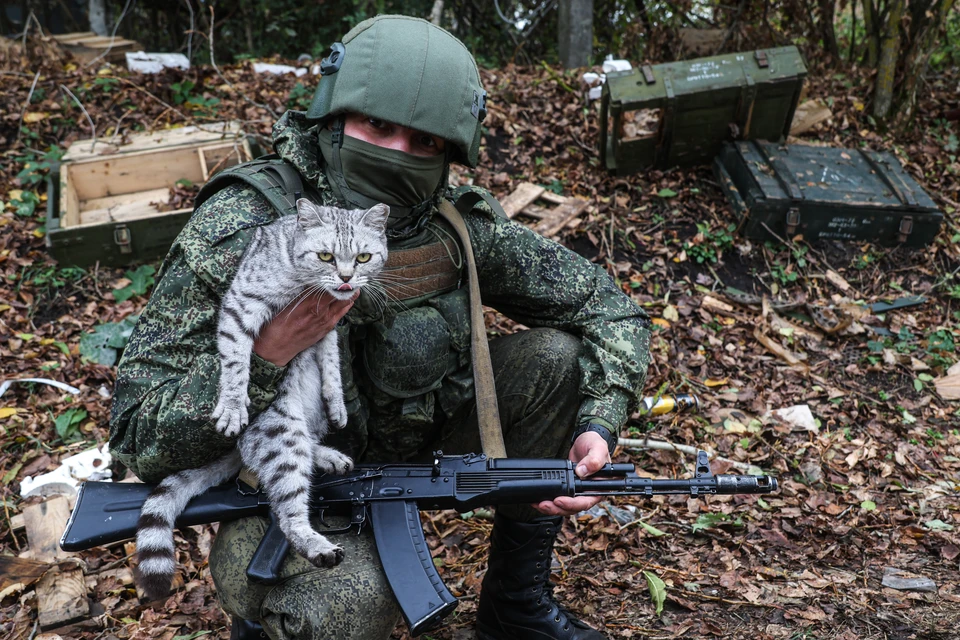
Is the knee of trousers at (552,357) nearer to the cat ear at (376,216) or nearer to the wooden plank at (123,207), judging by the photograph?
the cat ear at (376,216)

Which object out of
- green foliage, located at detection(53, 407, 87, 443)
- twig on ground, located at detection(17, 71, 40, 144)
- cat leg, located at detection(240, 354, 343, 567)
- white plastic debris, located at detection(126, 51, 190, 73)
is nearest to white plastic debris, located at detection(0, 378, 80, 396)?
green foliage, located at detection(53, 407, 87, 443)

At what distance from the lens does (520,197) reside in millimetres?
7074

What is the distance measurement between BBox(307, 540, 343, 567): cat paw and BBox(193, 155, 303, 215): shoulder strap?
1.37 meters

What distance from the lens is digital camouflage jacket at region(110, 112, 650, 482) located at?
2877 millimetres

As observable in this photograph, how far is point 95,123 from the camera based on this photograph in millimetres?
7457

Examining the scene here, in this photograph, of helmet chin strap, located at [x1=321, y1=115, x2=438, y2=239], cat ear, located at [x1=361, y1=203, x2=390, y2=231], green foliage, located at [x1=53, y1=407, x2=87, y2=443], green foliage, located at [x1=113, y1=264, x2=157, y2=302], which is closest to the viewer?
cat ear, located at [x1=361, y1=203, x2=390, y2=231]

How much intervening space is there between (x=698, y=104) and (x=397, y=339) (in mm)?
5340

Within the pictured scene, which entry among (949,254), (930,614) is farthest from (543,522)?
(949,254)

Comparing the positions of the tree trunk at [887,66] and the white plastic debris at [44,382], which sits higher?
the tree trunk at [887,66]

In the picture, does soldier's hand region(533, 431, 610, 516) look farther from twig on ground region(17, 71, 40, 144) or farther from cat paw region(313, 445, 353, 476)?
twig on ground region(17, 71, 40, 144)

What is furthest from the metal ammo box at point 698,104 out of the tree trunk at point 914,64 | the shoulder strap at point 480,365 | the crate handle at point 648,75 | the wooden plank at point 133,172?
the shoulder strap at point 480,365

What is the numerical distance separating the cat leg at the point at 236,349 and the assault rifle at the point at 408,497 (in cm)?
44

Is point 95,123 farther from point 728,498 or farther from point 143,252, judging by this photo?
point 728,498

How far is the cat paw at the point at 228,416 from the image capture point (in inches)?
109
